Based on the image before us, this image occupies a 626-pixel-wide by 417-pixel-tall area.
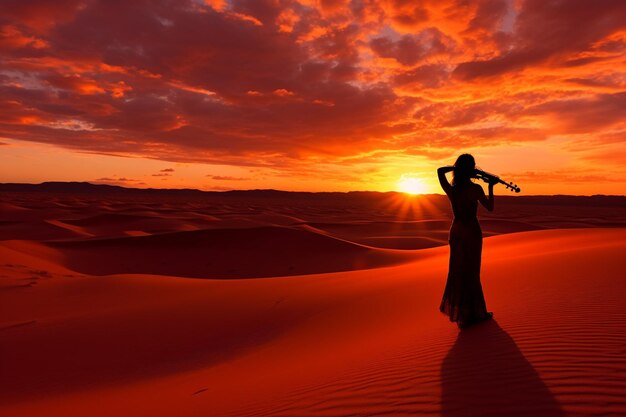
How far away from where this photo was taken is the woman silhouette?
462 centimetres

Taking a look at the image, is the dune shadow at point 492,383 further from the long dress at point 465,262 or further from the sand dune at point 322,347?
the long dress at point 465,262

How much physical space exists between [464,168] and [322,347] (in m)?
3.07

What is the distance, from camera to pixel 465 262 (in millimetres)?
4656

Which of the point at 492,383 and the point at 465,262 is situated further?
the point at 465,262

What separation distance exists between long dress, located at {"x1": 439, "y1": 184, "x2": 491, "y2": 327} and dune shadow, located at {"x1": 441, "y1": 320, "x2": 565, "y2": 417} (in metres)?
0.59

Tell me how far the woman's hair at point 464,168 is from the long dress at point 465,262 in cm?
10

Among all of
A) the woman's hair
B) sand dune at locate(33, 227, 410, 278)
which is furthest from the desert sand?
sand dune at locate(33, 227, 410, 278)

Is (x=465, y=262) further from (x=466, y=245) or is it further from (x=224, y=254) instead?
(x=224, y=254)

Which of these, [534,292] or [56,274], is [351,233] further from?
[534,292]

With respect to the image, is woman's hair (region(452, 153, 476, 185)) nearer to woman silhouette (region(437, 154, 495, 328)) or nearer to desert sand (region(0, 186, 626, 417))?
woman silhouette (region(437, 154, 495, 328))

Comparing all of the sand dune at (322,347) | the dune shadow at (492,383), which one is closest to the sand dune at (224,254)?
the sand dune at (322,347)

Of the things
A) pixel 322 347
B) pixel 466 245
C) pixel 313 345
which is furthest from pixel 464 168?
pixel 313 345

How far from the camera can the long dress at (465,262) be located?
183 inches

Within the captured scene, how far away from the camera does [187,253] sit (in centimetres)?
2091
